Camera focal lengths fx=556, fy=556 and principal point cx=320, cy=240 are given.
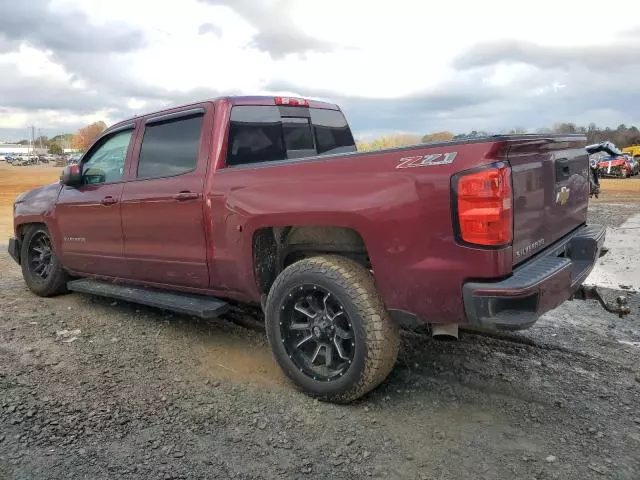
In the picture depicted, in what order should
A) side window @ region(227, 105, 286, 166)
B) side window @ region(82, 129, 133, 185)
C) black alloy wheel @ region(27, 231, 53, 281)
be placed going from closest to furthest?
side window @ region(227, 105, 286, 166) → side window @ region(82, 129, 133, 185) → black alloy wheel @ region(27, 231, 53, 281)

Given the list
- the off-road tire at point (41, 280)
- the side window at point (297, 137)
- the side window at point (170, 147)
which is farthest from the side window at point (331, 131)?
the off-road tire at point (41, 280)

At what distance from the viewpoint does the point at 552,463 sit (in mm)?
2764

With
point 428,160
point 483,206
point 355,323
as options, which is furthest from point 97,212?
point 483,206

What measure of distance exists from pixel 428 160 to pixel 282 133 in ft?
6.38

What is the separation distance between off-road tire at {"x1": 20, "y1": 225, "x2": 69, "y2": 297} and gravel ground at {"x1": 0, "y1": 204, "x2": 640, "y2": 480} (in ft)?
3.57

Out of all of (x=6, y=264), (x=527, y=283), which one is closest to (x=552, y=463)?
(x=527, y=283)

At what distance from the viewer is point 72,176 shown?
205 inches

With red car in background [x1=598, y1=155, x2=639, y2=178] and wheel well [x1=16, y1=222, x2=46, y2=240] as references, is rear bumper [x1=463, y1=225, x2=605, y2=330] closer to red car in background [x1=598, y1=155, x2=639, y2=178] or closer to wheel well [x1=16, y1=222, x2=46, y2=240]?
wheel well [x1=16, y1=222, x2=46, y2=240]

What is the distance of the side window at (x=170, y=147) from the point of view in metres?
4.32

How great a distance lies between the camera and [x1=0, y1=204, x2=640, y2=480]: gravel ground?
2803 mm

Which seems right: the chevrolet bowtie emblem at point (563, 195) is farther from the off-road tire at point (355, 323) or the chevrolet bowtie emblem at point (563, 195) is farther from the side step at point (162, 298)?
the side step at point (162, 298)

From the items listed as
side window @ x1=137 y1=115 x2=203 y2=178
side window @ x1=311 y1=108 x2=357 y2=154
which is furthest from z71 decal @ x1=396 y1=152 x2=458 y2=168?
side window @ x1=311 y1=108 x2=357 y2=154

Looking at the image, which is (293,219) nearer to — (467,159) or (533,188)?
(467,159)

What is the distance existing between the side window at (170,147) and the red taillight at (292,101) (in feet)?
2.35
